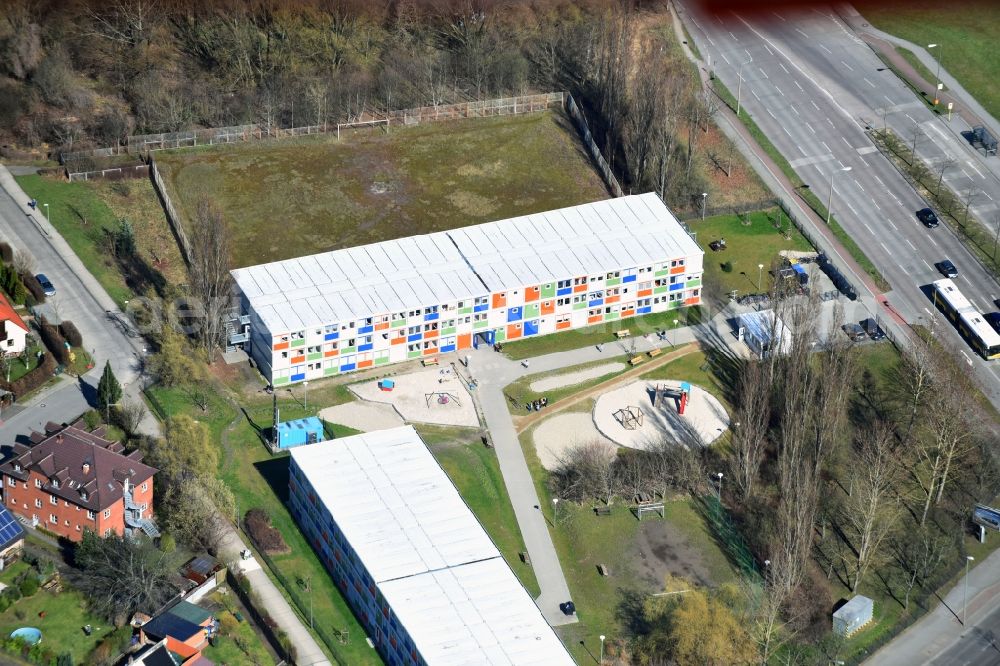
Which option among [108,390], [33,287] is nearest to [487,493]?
[108,390]

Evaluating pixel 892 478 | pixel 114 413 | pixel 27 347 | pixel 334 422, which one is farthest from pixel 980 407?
pixel 27 347

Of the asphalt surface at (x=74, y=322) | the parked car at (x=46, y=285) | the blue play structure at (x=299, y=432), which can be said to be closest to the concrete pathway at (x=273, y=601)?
the blue play structure at (x=299, y=432)

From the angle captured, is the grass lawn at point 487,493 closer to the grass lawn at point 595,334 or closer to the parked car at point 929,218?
the grass lawn at point 595,334

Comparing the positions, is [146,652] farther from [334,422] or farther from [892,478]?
[892,478]

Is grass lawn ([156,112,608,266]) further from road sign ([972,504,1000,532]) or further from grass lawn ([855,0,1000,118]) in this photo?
road sign ([972,504,1000,532])

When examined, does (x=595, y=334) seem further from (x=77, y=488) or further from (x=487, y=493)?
(x=77, y=488)
